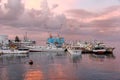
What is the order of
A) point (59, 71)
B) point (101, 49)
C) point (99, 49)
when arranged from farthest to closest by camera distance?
point (99, 49) → point (101, 49) → point (59, 71)

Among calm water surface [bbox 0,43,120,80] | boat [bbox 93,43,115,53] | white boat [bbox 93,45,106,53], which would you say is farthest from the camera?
boat [bbox 93,43,115,53]

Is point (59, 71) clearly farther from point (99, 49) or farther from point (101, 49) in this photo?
point (99, 49)

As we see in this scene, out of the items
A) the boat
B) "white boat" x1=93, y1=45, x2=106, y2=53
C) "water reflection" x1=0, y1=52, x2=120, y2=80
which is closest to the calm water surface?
"water reflection" x1=0, y1=52, x2=120, y2=80

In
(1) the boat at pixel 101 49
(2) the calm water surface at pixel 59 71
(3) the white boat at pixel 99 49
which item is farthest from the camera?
(1) the boat at pixel 101 49

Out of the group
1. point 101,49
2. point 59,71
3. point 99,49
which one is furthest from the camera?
point 99,49

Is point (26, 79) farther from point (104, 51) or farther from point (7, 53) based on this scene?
point (104, 51)

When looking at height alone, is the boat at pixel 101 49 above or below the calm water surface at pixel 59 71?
above

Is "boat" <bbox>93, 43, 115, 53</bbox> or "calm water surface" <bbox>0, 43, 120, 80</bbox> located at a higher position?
"boat" <bbox>93, 43, 115, 53</bbox>

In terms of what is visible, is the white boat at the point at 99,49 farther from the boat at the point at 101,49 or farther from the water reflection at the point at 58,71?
the water reflection at the point at 58,71

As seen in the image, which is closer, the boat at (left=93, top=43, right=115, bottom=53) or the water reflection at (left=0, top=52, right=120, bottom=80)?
the water reflection at (left=0, top=52, right=120, bottom=80)

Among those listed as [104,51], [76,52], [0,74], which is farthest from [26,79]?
[104,51]

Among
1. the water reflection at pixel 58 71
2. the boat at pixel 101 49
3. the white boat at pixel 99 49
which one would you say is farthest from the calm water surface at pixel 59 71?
the boat at pixel 101 49

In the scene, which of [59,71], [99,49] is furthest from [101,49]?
[59,71]

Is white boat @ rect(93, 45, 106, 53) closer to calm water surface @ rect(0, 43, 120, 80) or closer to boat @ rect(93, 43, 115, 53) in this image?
boat @ rect(93, 43, 115, 53)
